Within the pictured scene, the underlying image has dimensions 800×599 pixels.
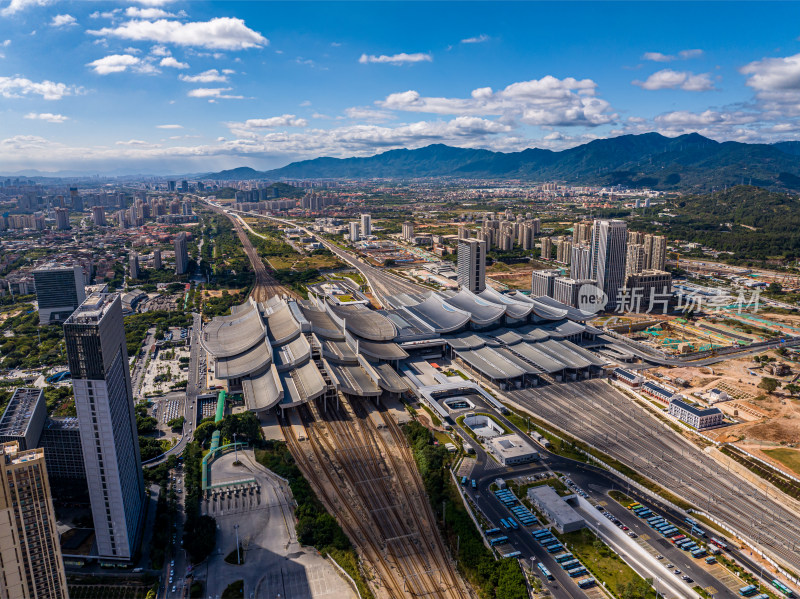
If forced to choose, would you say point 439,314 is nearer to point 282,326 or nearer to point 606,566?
point 282,326

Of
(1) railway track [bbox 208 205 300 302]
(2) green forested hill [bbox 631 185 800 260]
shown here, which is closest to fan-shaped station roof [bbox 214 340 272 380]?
(1) railway track [bbox 208 205 300 302]

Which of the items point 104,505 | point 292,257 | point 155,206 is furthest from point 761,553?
point 155,206

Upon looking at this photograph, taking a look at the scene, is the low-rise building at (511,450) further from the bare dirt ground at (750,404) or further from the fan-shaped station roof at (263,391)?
the fan-shaped station roof at (263,391)

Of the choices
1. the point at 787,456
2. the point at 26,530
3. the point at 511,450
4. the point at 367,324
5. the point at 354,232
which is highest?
the point at 26,530

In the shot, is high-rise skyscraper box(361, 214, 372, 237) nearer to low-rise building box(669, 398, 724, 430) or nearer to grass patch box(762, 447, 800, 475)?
low-rise building box(669, 398, 724, 430)

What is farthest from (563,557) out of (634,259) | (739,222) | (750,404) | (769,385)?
(739,222)
